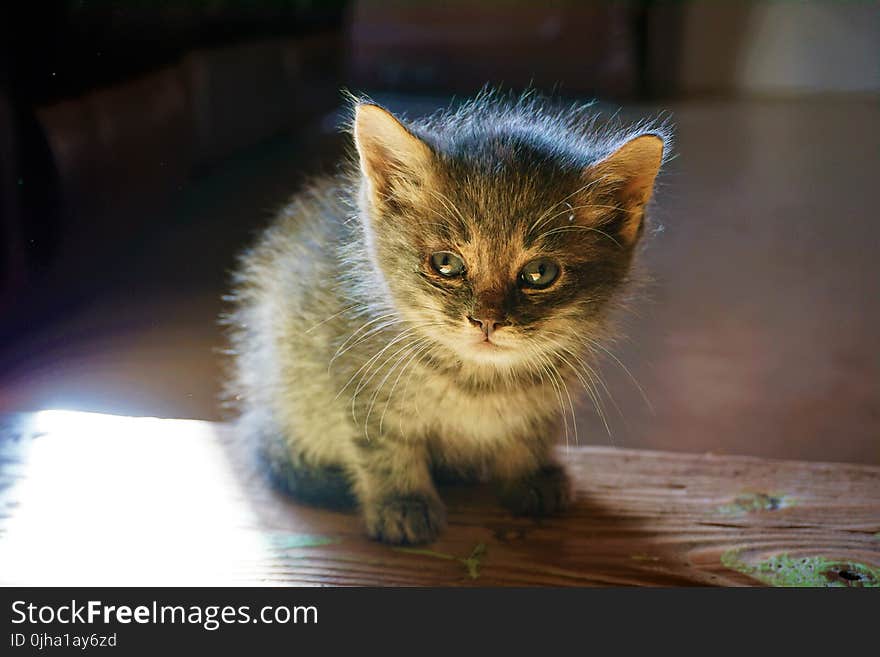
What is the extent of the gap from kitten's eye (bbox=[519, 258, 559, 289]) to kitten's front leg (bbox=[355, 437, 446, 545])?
31cm

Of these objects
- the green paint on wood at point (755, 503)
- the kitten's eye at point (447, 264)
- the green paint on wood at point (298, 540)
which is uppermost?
the kitten's eye at point (447, 264)

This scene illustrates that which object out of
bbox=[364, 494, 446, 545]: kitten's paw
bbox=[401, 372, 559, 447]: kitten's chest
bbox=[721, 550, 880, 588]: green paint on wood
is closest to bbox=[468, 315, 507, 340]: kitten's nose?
bbox=[401, 372, 559, 447]: kitten's chest

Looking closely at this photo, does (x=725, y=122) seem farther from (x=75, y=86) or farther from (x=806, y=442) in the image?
(x=75, y=86)

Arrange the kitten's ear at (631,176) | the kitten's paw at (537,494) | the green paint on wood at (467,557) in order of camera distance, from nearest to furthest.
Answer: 1. the kitten's ear at (631,176)
2. the green paint on wood at (467,557)
3. the kitten's paw at (537,494)

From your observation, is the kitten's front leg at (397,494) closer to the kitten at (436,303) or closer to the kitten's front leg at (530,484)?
the kitten at (436,303)

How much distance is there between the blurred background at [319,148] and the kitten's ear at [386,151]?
189 millimetres

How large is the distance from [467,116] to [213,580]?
673mm

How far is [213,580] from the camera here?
102cm

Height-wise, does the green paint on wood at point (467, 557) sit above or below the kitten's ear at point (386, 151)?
below

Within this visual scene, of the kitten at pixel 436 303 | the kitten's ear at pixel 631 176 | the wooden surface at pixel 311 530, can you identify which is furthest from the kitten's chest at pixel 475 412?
the kitten's ear at pixel 631 176

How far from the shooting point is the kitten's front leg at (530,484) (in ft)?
4.17

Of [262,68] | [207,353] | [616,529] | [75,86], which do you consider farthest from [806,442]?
[75,86]

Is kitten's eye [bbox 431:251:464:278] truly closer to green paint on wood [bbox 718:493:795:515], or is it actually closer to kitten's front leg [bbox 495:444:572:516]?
kitten's front leg [bbox 495:444:572:516]

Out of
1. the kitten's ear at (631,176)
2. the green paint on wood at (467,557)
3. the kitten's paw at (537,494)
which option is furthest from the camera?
the kitten's paw at (537,494)
